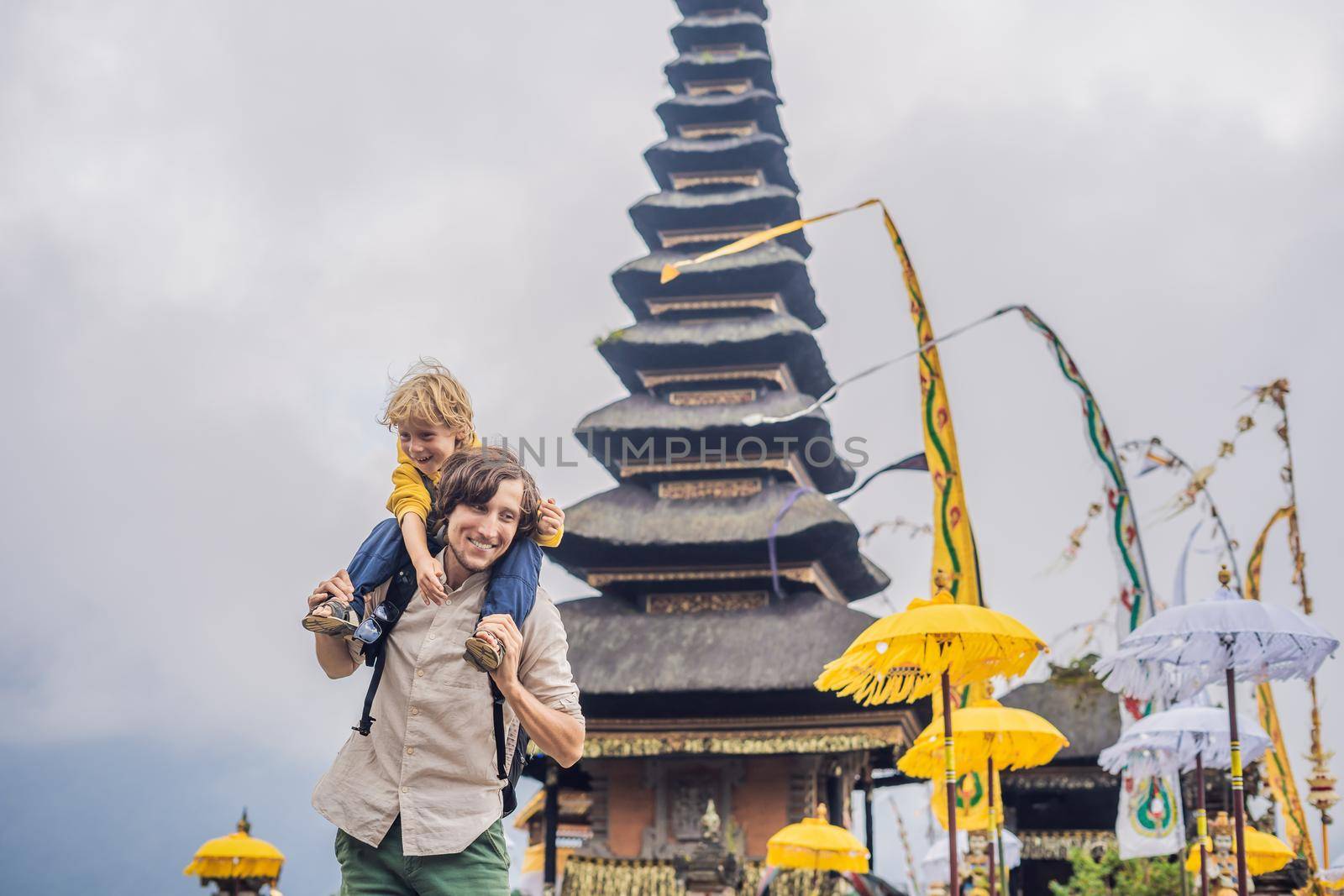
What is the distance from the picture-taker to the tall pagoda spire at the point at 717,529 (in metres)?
20.2

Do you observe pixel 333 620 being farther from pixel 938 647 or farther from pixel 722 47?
pixel 722 47

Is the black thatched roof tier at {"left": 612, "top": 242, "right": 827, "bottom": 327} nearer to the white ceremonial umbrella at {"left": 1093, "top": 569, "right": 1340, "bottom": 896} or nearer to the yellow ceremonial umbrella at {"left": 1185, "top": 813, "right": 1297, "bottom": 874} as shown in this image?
the yellow ceremonial umbrella at {"left": 1185, "top": 813, "right": 1297, "bottom": 874}

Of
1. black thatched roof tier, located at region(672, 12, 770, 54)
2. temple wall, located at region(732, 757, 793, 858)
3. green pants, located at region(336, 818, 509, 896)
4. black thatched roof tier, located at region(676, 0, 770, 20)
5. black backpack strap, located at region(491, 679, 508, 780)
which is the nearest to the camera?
green pants, located at region(336, 818, 509, 896)

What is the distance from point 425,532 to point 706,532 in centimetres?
1836

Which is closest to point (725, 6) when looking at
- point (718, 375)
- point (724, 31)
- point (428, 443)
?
point (724, 31)

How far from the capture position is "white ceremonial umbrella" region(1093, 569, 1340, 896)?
10539 mm

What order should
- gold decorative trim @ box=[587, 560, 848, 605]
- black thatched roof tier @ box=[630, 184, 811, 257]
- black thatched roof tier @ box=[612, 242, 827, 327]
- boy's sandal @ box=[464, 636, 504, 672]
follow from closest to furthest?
boy's sandal @ box=[464, 636, 504, 672] → gold decorative trim @ box=[587, 560, 848, 605] → black thatched roof tier @ box=[612, 242, 827, 327] → black thatched roof tier @ box=[630, 184, 811, 257]

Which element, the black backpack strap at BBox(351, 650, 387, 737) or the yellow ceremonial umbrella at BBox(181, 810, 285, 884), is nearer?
the black backpack strap at BBox(351, 650, 387, 737)

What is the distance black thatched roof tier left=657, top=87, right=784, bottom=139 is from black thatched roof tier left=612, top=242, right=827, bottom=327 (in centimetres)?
331

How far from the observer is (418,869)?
3.30 meters

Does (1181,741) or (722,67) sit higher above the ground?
(722,67)

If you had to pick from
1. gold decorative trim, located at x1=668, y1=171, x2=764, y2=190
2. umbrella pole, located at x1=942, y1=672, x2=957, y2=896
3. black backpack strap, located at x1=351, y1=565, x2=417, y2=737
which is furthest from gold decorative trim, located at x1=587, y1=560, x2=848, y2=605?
black backpack strap, located at x1=351, y1=565, x2=417, y2=737

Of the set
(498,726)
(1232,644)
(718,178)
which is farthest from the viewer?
(718,178)

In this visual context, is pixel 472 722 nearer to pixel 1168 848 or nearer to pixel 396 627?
pixel 396 627
